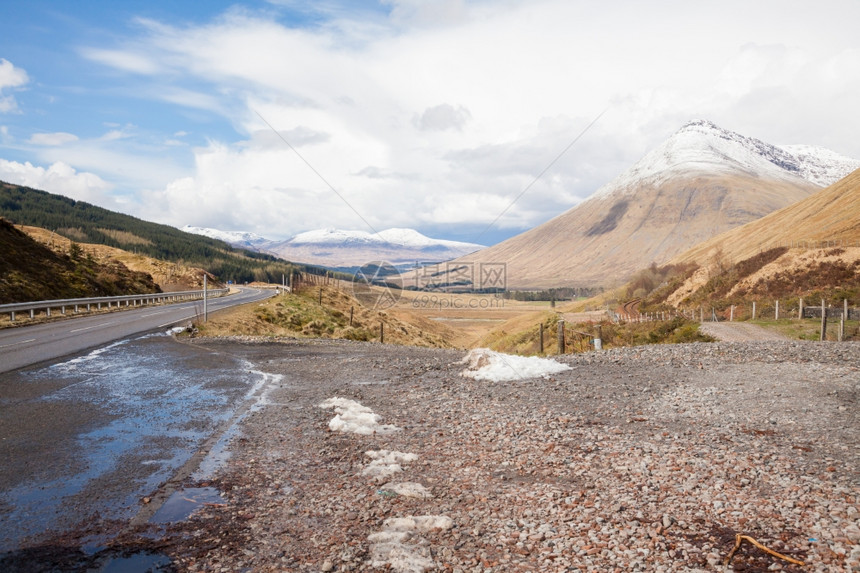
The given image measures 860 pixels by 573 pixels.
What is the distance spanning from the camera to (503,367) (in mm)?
14977

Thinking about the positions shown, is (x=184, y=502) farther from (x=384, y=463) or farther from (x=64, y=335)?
(x=64, y=335)

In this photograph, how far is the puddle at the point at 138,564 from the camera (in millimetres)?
4969

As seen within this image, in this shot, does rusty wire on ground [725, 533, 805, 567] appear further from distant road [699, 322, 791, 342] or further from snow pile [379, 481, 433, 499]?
distant road [699, 322, 791, 342]

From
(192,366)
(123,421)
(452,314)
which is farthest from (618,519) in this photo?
(452,314)

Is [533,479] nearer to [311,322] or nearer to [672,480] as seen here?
[672,480]

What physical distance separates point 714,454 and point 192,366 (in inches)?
597

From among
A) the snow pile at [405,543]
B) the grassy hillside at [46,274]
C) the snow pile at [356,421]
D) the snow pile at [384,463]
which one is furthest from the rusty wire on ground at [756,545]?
the grassy hillside at [46,274]

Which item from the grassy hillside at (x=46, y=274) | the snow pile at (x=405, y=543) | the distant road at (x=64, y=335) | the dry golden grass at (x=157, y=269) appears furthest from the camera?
the dry golden grass at (x=157, y=269)

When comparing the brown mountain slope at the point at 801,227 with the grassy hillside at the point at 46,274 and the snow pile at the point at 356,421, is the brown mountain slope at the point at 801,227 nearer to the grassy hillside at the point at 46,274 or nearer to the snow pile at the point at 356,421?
the snow pile at the point at 356,421

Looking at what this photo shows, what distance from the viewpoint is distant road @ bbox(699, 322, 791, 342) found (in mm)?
27702

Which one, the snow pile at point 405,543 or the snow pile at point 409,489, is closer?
the snow pile at point 405,543

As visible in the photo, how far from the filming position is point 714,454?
7.72m

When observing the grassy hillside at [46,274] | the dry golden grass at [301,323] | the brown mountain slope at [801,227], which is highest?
the brown mountain slope at [801,227]

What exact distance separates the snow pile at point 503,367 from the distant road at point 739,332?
16.1 metres
